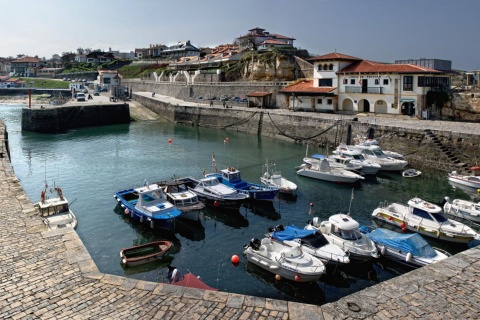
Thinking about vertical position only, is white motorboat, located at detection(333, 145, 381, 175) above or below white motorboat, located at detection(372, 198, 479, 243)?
above

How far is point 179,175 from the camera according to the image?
30328mm

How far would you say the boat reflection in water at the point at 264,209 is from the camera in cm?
2240

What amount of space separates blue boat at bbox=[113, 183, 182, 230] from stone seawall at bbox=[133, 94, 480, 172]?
70.7 feet

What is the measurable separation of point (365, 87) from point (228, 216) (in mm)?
28491

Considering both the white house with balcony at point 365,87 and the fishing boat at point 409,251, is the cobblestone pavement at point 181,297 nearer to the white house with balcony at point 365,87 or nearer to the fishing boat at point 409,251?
the fishing boat at point 409,251

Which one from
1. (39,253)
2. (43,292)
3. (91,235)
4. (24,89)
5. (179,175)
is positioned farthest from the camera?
(24,89)

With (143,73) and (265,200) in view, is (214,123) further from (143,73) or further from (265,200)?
(143,73)

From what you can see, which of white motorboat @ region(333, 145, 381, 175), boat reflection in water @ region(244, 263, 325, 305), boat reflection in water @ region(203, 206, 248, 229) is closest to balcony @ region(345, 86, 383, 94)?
white motorboat @ region(333, 145, 381, 175)

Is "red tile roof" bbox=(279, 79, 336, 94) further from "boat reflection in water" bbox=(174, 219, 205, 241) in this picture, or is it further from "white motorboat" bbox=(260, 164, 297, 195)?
"boat reflection in water" bbox=(174, 219, 205, 241)

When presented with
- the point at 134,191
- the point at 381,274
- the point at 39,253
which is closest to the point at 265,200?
the point at 134,191

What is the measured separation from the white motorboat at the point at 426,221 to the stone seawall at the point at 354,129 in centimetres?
1268

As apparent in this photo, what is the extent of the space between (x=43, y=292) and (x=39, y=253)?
2.45 metres

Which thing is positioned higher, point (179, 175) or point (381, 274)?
point (179, 175)

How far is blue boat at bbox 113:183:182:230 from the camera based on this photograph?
19875 mm
